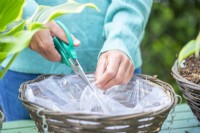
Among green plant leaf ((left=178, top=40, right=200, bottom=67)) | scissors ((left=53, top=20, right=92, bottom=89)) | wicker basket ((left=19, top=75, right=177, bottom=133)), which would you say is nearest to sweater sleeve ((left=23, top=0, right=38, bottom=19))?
scissors ((left=53, top=20, right=92, bottom=89))

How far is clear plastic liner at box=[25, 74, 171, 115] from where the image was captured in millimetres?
807

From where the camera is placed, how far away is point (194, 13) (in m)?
2.20

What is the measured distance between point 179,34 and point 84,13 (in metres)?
A: 1.29

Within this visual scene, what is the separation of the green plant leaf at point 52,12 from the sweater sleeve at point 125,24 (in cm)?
18

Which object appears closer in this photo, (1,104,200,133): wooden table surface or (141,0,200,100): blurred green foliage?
(1,104,200,133): wooden table surface

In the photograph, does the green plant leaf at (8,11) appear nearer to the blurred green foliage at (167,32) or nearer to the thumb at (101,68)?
the thumb at (101,68)

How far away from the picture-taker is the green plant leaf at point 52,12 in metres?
0.67

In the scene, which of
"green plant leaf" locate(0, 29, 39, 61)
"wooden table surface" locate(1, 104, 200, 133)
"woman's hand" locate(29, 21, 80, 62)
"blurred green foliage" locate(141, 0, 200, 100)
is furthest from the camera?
"blurred green foliage" locate(141, 0, 200, 100)

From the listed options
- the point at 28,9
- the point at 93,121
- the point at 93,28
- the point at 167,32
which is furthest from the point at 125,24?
the point at 167,32

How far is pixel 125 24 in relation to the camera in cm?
92

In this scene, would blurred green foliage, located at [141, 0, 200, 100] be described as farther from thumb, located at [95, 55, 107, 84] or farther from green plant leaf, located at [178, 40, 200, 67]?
thumb, located at [95, 55, 107, 84]

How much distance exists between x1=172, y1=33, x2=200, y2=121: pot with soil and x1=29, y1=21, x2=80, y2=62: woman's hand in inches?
8.0

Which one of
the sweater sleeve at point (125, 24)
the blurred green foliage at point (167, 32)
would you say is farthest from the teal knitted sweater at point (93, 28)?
the blurred green foliage at point (167, 32)

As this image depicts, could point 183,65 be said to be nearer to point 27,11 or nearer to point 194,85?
point 194,85
